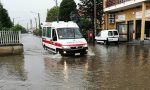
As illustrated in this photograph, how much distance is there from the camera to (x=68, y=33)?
Result: 21.4 metres

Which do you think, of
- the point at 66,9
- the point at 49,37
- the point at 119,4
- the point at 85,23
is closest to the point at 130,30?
the point at 119,4

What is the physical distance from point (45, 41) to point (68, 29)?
4.08 metres

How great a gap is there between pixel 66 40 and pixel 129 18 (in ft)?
70.1

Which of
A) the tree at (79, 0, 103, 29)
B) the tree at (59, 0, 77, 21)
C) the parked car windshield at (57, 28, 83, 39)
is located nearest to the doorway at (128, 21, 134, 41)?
the tree at (79, 0, 103, 29)

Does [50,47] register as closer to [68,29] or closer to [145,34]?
[68,29]

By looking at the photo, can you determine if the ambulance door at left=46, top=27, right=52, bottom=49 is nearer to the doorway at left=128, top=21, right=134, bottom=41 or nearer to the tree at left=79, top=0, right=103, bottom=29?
the doorway at left=128, top=21, right=134, bottom=41

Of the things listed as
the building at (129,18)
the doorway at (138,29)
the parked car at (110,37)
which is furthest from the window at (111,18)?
the parked car at (110,37)

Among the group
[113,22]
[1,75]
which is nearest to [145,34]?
[113,22]

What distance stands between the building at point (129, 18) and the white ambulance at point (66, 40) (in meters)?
14.6

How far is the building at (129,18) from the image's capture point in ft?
115

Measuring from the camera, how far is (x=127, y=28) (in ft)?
135

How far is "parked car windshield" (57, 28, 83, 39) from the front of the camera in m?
21.3

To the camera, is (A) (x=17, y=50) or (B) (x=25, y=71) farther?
(A) (x=17, y=50)

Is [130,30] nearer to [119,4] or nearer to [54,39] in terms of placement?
[119,4]
